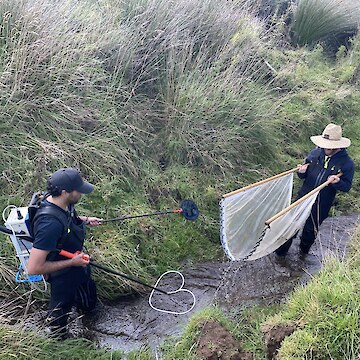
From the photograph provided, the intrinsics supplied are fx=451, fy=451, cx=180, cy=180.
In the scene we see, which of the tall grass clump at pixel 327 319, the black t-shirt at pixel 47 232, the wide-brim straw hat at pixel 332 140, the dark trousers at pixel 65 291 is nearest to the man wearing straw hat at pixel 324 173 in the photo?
the wide-brim straw hat at pixel 332 140

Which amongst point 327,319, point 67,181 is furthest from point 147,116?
point 327,319

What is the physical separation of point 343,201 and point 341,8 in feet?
16.7

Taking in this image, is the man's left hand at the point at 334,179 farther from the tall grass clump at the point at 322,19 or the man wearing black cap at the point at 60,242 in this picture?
the tall grass clump at the point at 322,19

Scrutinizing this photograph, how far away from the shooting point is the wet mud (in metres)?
4.27

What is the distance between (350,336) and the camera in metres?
3.19

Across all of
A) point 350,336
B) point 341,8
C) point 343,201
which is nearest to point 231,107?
point 343,201

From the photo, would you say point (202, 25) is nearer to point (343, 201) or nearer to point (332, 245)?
point (343, 201)

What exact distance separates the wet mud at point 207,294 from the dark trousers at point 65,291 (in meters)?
0.42

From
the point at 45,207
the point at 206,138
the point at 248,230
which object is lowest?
the point at 248,230

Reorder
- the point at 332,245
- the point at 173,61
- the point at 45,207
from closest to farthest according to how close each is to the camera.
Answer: the point at 45,207, the point at 332,245, the point at 173,61

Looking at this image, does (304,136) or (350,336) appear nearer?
(350,336)

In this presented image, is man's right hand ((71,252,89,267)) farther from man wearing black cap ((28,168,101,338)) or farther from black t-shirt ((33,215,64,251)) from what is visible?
black t-shirt ((33,215,64,251))

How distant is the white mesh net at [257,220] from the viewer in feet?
14.7

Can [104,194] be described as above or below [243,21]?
below
